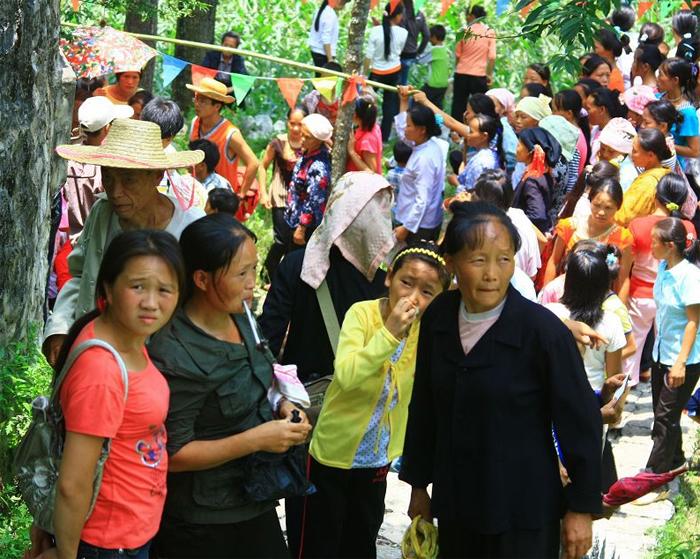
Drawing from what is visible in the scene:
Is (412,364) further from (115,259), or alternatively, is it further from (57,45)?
(57,45)

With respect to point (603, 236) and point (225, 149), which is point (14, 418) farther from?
point (603, 236)

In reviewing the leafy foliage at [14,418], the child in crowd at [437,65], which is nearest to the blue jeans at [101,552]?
the leafy foliage at [14,418]

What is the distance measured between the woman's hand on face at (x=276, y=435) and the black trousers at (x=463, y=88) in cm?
1227

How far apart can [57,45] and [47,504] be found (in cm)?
Answer: 305

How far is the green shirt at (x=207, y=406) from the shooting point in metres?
3.62

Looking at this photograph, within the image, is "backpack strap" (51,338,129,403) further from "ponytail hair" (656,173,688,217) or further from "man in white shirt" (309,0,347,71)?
"man in white shirt" (309,0,347,71)

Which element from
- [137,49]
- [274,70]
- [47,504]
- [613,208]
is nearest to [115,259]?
[47,504]

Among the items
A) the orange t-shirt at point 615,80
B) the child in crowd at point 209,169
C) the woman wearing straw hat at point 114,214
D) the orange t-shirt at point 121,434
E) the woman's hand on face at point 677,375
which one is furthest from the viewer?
the orange t-shirt at point 615,80

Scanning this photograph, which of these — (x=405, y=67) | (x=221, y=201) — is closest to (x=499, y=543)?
(x=221, y=201)

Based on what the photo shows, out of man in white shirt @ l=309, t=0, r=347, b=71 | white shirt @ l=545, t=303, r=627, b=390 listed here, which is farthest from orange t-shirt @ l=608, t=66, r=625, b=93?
white shirt @ l=545, t=303, r=627, b=390

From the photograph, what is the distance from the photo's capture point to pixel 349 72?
1038 cm

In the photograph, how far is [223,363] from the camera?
371 centimetres

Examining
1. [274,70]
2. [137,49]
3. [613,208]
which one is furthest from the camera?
[274,70]

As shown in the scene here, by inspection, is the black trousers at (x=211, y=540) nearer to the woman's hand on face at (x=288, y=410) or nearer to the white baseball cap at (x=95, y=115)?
the woman's hand on face at (x=288, y=410)
